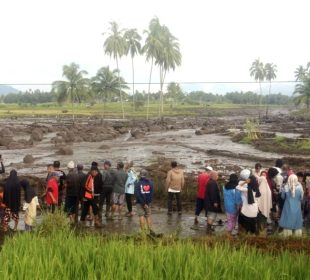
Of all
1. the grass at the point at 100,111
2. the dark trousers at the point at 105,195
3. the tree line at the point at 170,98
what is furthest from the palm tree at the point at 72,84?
the dark trousers at the point at 105,195

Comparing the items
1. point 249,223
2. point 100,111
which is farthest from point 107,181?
point 100,111

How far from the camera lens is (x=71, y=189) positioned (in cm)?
1002

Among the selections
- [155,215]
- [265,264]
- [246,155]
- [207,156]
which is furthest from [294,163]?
[265,264]

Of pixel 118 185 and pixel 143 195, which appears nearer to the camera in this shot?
pixel 143 195

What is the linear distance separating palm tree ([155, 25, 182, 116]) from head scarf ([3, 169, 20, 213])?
58.3 metres

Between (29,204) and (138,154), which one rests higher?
(29,204)

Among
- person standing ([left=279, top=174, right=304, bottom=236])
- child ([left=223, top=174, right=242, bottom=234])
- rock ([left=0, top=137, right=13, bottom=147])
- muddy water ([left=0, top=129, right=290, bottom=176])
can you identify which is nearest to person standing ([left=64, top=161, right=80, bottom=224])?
child ([left=223, top=174, right=242, bottom=234])

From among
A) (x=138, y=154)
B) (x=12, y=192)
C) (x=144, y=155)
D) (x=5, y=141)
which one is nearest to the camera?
(x=12, y=192)

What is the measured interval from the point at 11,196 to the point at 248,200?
192 inches

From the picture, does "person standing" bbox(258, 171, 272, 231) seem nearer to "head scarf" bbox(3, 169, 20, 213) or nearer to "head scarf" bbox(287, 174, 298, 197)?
"head scarf" bbox(287, 174, 298, 197)

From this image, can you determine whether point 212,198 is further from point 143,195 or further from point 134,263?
point 134,263

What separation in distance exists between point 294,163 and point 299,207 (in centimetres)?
1537

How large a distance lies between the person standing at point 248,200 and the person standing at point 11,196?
4585 millimetres

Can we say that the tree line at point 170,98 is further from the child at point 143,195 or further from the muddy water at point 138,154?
the child at point 143,195
